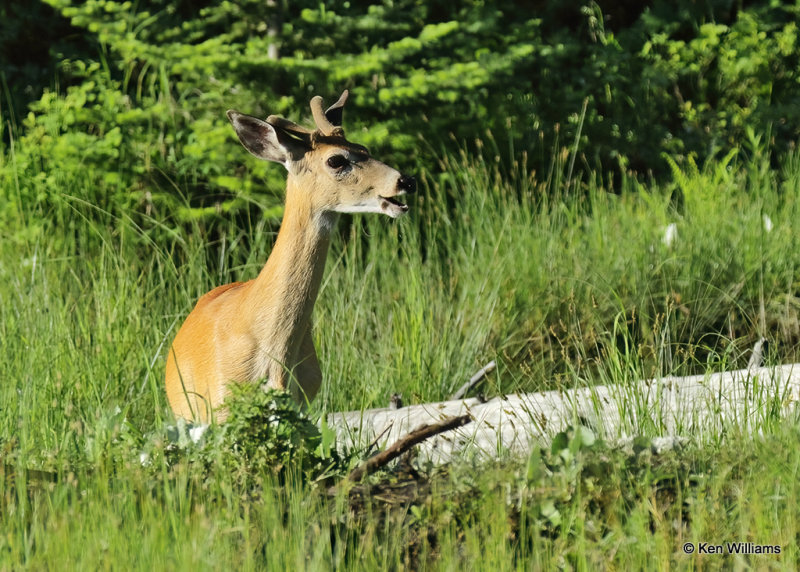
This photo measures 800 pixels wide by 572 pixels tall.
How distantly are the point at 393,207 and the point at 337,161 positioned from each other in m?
0.27

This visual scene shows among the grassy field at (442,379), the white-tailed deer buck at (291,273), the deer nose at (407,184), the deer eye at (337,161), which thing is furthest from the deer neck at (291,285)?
the grassy field at (442,379)

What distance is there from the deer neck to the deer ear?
20 cm

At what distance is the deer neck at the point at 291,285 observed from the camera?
383 centimetres

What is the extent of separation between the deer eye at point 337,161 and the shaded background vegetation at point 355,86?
2.74 m

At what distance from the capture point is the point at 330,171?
3.94m

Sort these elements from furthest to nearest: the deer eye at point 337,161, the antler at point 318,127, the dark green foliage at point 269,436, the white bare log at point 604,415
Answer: the antler at point 318,127
the deer eye at point 337,161
the white bare log at point 604,415
the dark green foliage at point 269,436

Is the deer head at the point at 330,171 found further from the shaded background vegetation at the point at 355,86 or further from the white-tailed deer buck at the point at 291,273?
the shaded background vegetation at the point at 355,86

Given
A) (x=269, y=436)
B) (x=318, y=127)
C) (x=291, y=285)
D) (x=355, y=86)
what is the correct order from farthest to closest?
(x=355, y=86) → (x=318, y=127) → (x=291, y=285) → (x=269, y=436)

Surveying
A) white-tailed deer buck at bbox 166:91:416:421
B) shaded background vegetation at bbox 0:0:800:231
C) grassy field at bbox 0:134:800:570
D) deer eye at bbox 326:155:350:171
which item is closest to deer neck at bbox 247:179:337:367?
white-tailed deer buck at bbox 166:91:416:421

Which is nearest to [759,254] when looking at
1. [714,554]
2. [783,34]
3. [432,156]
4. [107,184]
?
[432,156]

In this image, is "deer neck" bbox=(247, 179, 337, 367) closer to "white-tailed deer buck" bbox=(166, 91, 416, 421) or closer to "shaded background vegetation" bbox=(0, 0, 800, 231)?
"white-tailed deer buck" bbox=(166, 91, 416, 421)

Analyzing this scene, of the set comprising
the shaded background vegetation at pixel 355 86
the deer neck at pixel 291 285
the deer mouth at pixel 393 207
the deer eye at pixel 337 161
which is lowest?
the deer neck at pixel 291 285

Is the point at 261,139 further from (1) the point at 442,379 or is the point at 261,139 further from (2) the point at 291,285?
(1) the point at 442,379

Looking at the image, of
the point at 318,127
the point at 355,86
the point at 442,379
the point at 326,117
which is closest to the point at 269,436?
the point at 318,127
